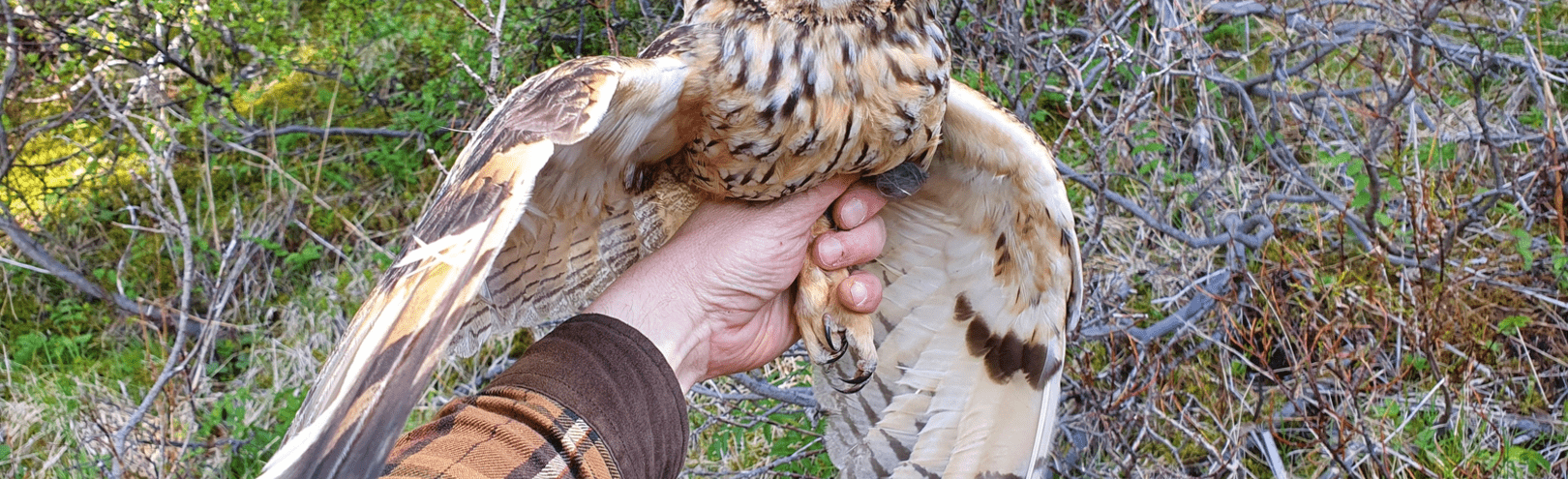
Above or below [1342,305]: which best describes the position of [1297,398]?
below

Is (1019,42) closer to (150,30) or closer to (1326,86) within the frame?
(1326,86)

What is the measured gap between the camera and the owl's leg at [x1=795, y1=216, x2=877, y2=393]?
2785 millimetres

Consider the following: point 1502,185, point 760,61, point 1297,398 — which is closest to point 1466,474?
point 1297,398

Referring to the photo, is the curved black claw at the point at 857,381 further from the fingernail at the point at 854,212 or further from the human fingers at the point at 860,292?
the fingernail at the point at 854,212

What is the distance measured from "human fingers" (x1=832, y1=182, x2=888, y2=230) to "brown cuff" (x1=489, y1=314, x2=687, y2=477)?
606 mm

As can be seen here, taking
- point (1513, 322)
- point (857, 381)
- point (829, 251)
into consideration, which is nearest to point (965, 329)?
point (857, 381)

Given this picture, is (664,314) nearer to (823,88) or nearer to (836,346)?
(836,346)

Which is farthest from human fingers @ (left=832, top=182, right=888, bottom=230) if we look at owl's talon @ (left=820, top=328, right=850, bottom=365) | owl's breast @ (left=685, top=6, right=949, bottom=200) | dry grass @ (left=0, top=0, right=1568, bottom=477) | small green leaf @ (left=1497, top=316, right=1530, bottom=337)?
small green leaf @ (left=1497, top=316, right=1530, bottom=337)

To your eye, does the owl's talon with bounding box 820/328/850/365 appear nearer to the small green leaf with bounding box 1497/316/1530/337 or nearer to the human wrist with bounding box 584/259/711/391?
the human wrist with bounding box 584/259/711/391

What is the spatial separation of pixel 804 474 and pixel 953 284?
955 millimetres

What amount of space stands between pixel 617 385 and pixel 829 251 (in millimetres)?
760

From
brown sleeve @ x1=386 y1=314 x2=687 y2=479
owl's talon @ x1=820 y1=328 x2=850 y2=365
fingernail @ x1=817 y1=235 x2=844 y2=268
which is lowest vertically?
owl's talon @ x1=820 y1=328 x2=850 y2=365

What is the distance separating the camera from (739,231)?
267 centimetres

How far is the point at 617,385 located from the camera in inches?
87.4
